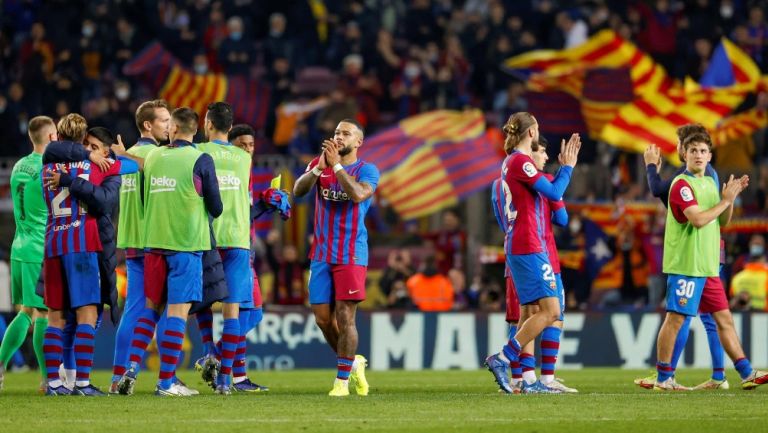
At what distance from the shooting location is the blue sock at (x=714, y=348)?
43.6 ft

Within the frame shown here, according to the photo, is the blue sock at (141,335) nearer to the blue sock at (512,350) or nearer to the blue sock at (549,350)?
the blue sock at (512,350)

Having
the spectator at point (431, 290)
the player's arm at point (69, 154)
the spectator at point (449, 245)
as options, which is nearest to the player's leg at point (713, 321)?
the player's arm at point (69, 154)

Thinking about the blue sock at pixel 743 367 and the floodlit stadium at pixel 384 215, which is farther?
the blue sock at pixel 743 367

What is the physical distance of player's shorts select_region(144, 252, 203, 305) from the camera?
452 inches

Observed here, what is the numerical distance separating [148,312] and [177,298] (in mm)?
397

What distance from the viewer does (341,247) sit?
39.7 feet

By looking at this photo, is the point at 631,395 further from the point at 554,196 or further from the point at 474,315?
the point at 474,315

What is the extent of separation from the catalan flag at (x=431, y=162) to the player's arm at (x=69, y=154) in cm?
1054

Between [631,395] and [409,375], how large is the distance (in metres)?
5.50

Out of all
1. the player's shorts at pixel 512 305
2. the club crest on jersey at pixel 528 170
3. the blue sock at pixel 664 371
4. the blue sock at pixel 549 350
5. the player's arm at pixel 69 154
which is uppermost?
the player's arm at pixel 69 154

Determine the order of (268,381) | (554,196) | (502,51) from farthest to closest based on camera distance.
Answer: (502,51) < (268,381) < (554,196)

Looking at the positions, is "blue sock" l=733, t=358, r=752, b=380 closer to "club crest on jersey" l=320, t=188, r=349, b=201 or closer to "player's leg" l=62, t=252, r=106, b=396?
"club crest on jersey" l=320, t=188, r=349, b=201

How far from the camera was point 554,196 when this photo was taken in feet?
38.6

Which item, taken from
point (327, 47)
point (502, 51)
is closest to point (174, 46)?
point (327, 47)
